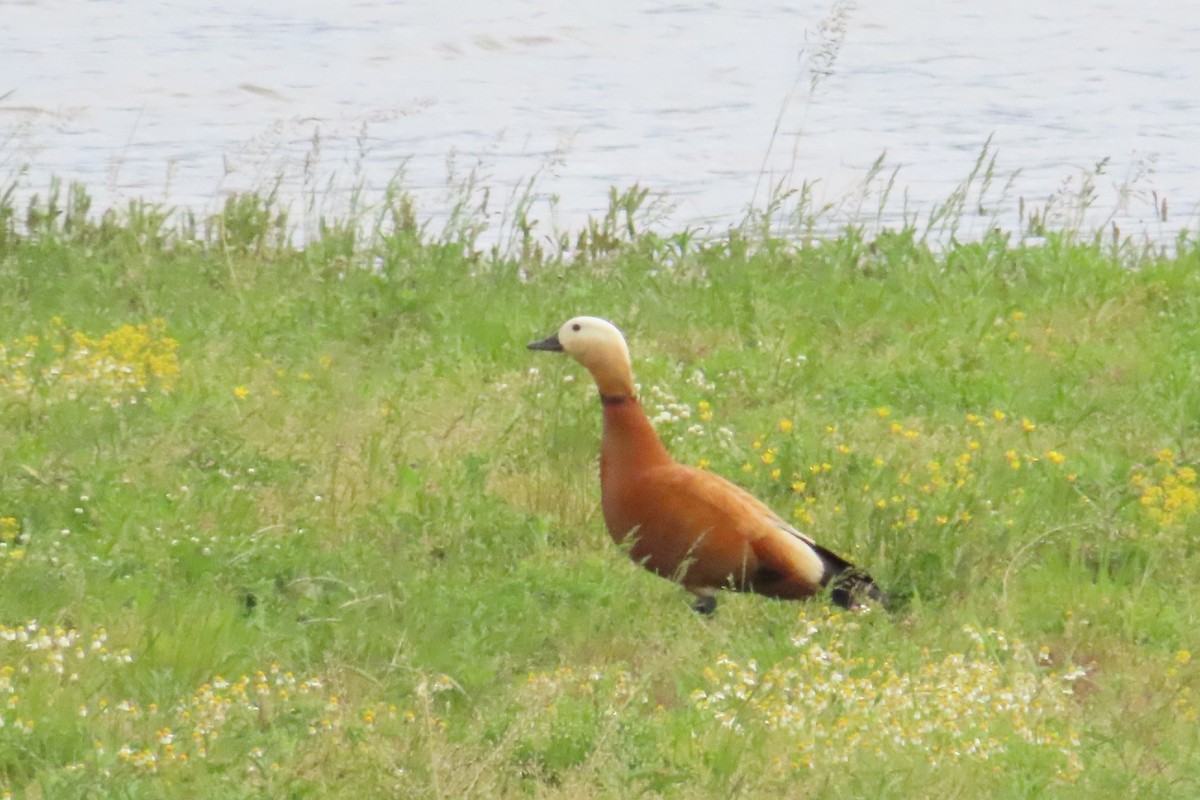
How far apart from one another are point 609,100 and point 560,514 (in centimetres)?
1096

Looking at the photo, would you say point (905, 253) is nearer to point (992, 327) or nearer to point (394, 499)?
point (992, 327)

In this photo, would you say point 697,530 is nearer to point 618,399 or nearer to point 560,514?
point 618,399

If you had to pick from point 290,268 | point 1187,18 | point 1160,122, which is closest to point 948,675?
point 290,268

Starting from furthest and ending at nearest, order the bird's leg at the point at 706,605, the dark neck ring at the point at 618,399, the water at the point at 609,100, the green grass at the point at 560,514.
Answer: the water at the point at 609,100 < the dark neck ring at the point at 618,399 < the bird's leg at the point at 706,605 < the green grass at the point at 560,514

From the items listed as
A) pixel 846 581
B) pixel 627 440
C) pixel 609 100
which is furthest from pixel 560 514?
pixel 609 100

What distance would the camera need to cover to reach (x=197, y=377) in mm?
7676

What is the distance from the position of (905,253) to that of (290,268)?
298 cm

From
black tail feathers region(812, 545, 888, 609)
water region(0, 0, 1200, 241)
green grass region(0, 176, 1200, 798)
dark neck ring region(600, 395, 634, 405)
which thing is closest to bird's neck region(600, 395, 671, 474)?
dark neck ring region(600, 395, 634, 405)

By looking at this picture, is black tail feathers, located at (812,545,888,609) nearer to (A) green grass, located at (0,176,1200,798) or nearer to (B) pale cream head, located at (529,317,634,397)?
(A) green grass, located at (0,176,1200,798)

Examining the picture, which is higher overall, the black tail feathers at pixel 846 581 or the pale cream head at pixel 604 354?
the pale cream head at pixel 604 354

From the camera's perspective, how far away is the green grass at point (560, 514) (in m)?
4.59

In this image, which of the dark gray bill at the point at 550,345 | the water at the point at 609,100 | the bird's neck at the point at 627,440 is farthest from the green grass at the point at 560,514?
the water at the point at 609,100

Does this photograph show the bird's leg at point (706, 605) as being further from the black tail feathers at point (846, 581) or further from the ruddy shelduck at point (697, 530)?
the black tail feathers at point (846, 581)

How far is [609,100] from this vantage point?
17.2m
